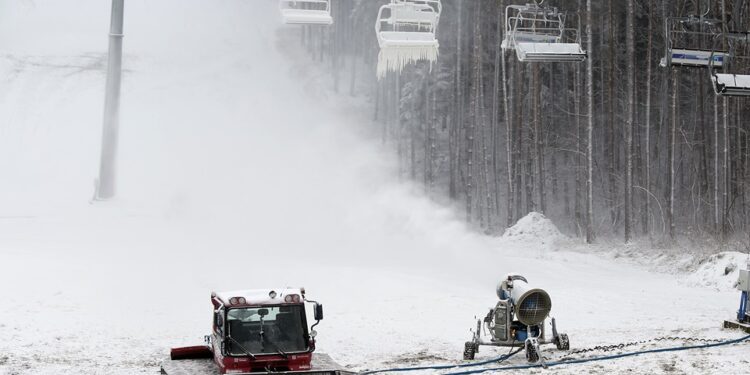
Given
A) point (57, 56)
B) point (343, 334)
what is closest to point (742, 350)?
point (343, 334)

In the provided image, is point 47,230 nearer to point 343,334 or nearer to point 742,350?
point 343,334

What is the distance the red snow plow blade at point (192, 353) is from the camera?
12508 mm

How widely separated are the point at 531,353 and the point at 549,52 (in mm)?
8967

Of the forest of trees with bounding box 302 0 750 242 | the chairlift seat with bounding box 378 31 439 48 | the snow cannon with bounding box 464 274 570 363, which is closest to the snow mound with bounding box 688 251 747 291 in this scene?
the snow cannon with bounding box 464 274 570 363

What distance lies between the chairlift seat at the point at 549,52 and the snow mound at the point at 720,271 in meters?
5.78

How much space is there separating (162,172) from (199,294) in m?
19.8

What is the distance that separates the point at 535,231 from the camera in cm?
2889

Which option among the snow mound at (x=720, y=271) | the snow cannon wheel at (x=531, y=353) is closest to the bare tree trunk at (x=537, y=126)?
the snow mound at (x=720, y=271)

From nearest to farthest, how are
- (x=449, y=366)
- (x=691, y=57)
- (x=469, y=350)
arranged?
(x=449, y=366)
(x=469, y=350)
(x=691, y=57)

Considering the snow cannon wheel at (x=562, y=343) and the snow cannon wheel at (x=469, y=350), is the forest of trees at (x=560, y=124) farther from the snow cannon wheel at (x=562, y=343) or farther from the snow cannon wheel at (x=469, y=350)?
the snow cannon wheel at (x=469, y=350)

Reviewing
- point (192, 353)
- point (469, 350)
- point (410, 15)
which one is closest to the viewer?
point (192, 353)

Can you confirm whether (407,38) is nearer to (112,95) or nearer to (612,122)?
(112,95)

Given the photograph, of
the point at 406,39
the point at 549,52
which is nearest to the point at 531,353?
the point at 406,39

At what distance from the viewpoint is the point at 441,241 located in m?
26.7
